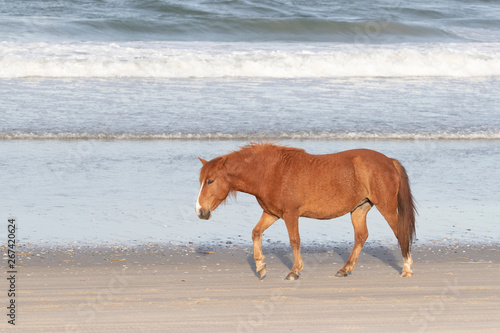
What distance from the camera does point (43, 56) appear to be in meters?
18.8

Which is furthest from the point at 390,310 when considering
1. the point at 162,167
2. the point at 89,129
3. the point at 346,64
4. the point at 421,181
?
the point at 346,64

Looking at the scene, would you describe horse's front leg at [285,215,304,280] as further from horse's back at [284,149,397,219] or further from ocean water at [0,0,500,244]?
ocean water at [0,0,500,244]

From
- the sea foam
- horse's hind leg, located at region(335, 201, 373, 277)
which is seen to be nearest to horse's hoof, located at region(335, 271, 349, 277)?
horse's hind leg, located at region(335, 201, 373, 277)

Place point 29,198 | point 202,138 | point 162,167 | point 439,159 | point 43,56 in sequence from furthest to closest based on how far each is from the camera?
point 43,56, point 202,138, point 439,159, point 162,167, point 29,198

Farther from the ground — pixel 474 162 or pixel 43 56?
pixel 474 162

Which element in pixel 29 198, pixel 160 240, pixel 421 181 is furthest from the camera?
pixel 421 181

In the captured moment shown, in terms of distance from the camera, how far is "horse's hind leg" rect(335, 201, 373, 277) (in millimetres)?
5484

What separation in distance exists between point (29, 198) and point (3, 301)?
3.20m

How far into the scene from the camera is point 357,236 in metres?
5.54

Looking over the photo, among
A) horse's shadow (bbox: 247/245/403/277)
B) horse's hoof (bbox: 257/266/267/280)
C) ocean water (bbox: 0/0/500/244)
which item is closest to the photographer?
horse's hoof (bbox: 257/266/267/280)

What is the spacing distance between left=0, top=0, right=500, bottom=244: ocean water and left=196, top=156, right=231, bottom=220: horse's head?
1336 millimetres

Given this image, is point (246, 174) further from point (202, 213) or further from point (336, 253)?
point (336, 253)

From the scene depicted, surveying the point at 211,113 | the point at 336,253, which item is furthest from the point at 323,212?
the point at 211,113

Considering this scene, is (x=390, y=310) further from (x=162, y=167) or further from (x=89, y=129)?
(x=89, y=129)
